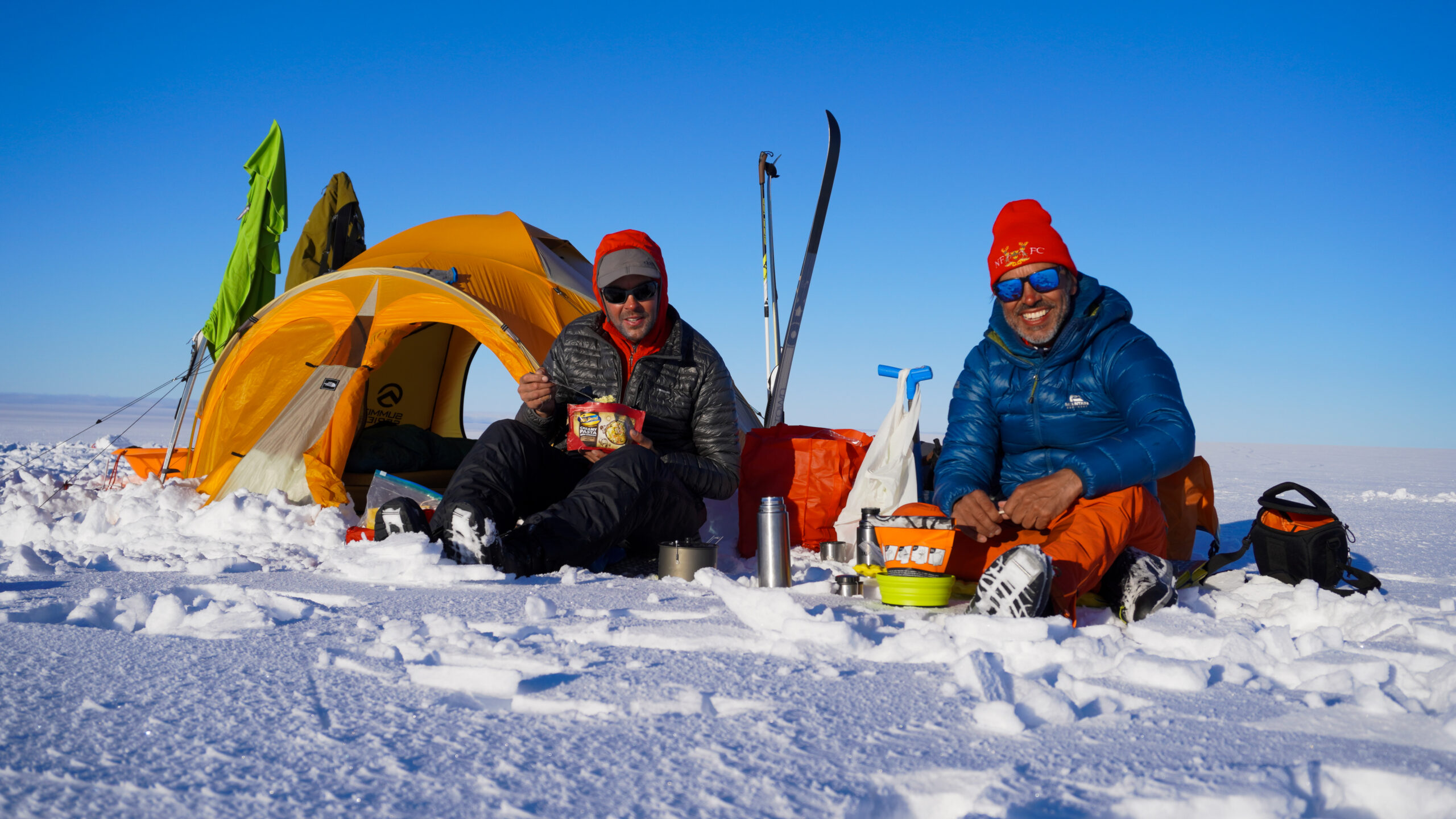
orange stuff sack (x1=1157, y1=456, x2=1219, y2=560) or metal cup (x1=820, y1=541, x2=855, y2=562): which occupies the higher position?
orange stuff sack (x1=1157, y1=456, x2=1219, y2=560)

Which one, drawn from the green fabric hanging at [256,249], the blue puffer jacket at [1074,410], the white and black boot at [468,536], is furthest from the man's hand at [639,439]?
the green fabric hanging at [256,249]

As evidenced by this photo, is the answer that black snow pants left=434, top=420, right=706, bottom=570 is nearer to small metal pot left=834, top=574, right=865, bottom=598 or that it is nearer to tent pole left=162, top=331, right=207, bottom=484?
small metal pot left=834, top=574, right=865, bottom=598

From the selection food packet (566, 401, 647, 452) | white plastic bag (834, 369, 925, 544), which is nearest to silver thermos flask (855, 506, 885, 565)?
white plastic bag (834, 369, 925, 544)

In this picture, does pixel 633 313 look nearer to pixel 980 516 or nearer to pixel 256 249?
pixel 980 516

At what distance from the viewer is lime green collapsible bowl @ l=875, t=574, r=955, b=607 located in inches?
98.1

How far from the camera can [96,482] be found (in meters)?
5.47

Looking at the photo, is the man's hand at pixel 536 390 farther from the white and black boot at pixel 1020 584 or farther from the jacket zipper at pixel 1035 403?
the white and black boot at pixel 1020 584

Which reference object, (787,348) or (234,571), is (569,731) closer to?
(234,571)

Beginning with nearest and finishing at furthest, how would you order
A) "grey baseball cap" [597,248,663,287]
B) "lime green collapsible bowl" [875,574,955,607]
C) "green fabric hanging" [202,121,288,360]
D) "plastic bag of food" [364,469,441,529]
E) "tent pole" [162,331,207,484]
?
"lime green collapsible bowl" [875,574,955,607]
"grey baseball cap" [597,248,663,287]
"plastic bag of food" [364,469,441,529]
"tent pole" [162,331,207,484]
"green fabric hanging" [202,121,288,360]

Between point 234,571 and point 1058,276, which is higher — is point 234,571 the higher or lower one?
the lower one

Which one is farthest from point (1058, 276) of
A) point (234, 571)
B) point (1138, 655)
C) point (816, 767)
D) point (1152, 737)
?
point (234, 571)

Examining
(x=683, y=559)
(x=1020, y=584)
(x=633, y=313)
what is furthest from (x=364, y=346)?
(x=1020, y=584)

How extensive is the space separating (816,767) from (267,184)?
6797mm

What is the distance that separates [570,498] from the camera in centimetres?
305
